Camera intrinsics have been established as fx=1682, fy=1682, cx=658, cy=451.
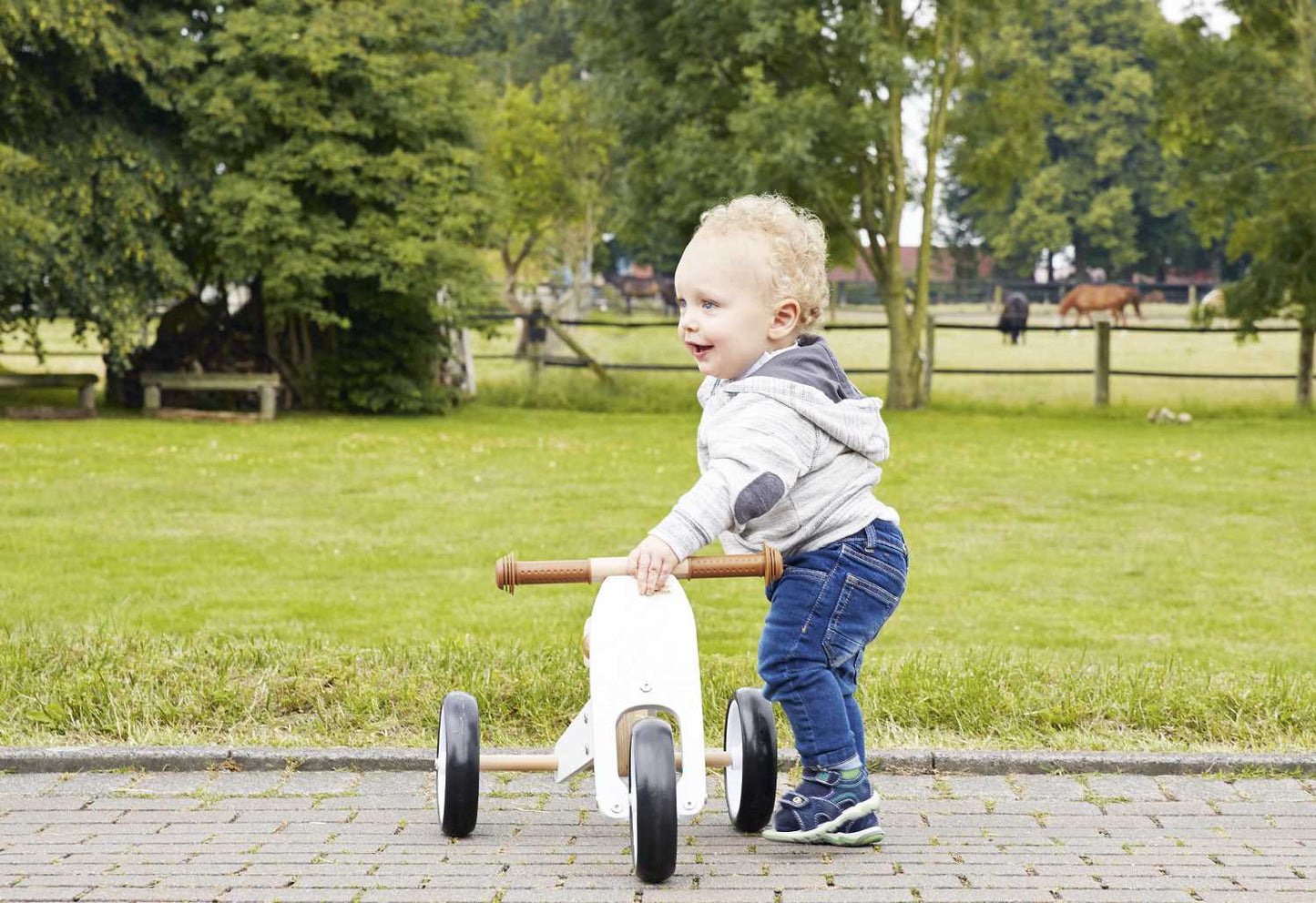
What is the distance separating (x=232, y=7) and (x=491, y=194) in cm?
428

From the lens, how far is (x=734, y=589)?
31.7 ft

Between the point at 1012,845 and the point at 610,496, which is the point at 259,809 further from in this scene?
the point at 610,496

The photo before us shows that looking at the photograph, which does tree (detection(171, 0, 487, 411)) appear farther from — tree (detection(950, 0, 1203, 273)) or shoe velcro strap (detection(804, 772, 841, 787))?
tree (detection(950, 0, 1203, 273))

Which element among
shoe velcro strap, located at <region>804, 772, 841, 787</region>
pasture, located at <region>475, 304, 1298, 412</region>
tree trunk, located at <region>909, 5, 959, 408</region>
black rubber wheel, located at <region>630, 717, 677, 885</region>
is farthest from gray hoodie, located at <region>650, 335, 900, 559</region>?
tree trunk, located at <region>909, 5, 959, 408</region>

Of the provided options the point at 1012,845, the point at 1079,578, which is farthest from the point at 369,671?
the point at 1079,578

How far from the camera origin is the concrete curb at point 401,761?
495 cm

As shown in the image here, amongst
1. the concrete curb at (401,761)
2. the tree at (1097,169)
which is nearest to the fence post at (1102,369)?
the concrete curb at (401,761)

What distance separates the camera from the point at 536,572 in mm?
3793

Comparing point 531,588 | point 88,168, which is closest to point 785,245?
point 531,588

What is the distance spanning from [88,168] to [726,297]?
18.6 meters

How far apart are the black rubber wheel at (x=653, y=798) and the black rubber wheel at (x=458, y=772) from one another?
1.83 feet

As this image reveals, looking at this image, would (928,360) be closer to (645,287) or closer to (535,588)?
(535,588)

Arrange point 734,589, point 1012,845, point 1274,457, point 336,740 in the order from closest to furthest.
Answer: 1. point 1012,845
2. point 336,740
3. point 734,589
4. point 1274,457

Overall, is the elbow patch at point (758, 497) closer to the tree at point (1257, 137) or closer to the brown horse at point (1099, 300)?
the tree at point (1257, 137)
